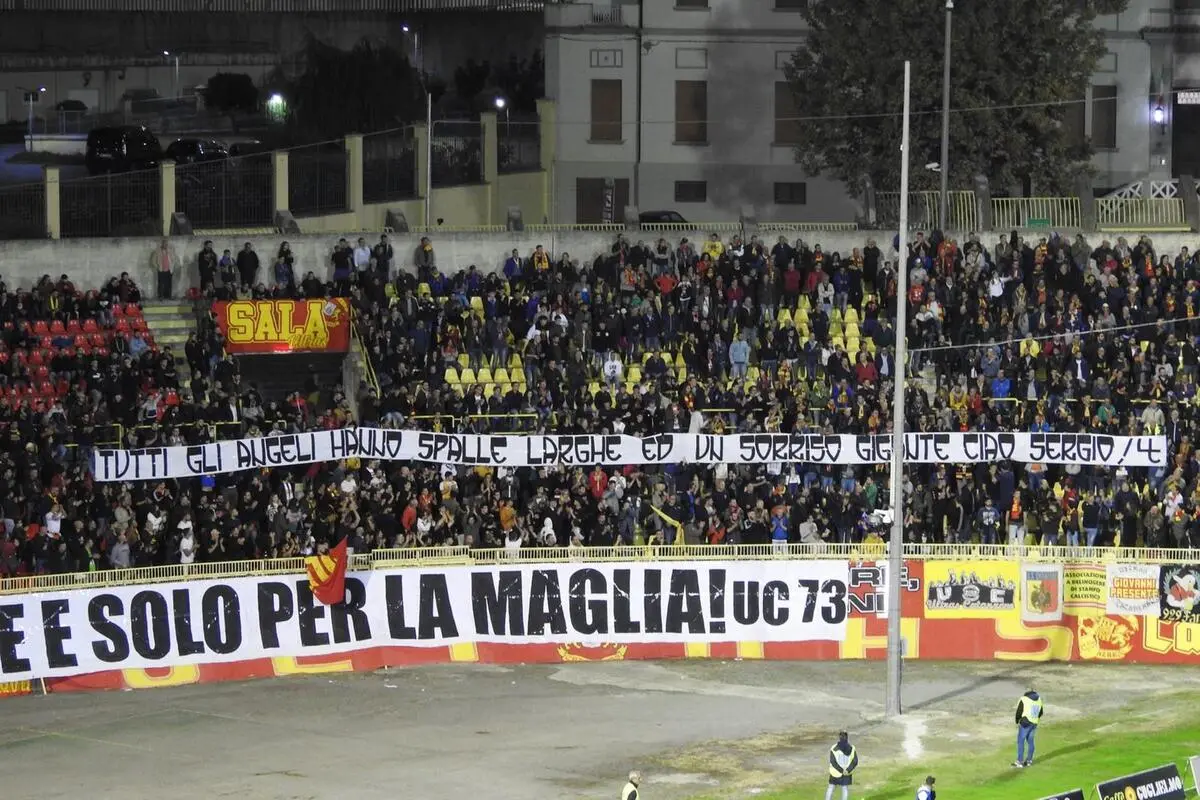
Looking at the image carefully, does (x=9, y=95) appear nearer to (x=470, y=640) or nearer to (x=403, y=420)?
(x=403, y=420)

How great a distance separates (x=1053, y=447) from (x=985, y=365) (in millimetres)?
3936

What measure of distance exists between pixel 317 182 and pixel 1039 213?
685 inches

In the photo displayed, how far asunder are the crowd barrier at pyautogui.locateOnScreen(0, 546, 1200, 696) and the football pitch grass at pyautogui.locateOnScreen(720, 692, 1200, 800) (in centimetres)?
397

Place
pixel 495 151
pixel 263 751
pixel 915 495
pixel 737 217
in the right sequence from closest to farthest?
pixel 263 751
pixel 915 495
pixel 495 151
pixel 737 217

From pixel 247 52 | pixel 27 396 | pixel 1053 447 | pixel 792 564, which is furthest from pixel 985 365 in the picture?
pixel 247 52

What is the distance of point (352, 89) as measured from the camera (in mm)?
71125

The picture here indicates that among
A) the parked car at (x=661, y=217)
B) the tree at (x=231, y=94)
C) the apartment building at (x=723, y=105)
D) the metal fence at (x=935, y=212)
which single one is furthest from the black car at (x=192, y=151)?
the metal fence at (x=935, y=212)

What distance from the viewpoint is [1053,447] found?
4269 centimetres

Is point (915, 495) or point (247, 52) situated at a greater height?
point (247, 52)

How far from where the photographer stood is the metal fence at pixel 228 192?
52.0 metres

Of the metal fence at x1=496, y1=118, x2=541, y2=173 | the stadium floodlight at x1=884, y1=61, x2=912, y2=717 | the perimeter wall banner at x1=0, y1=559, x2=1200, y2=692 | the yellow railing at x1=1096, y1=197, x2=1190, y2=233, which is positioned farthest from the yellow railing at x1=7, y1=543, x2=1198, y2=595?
the metal fence at x1=496, y1=118, x2=541, y2=173

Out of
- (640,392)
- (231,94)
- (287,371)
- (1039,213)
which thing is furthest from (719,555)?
(231,94)

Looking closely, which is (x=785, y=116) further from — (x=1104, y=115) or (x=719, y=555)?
(x=719, y=555)

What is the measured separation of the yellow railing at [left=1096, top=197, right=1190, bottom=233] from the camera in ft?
177
